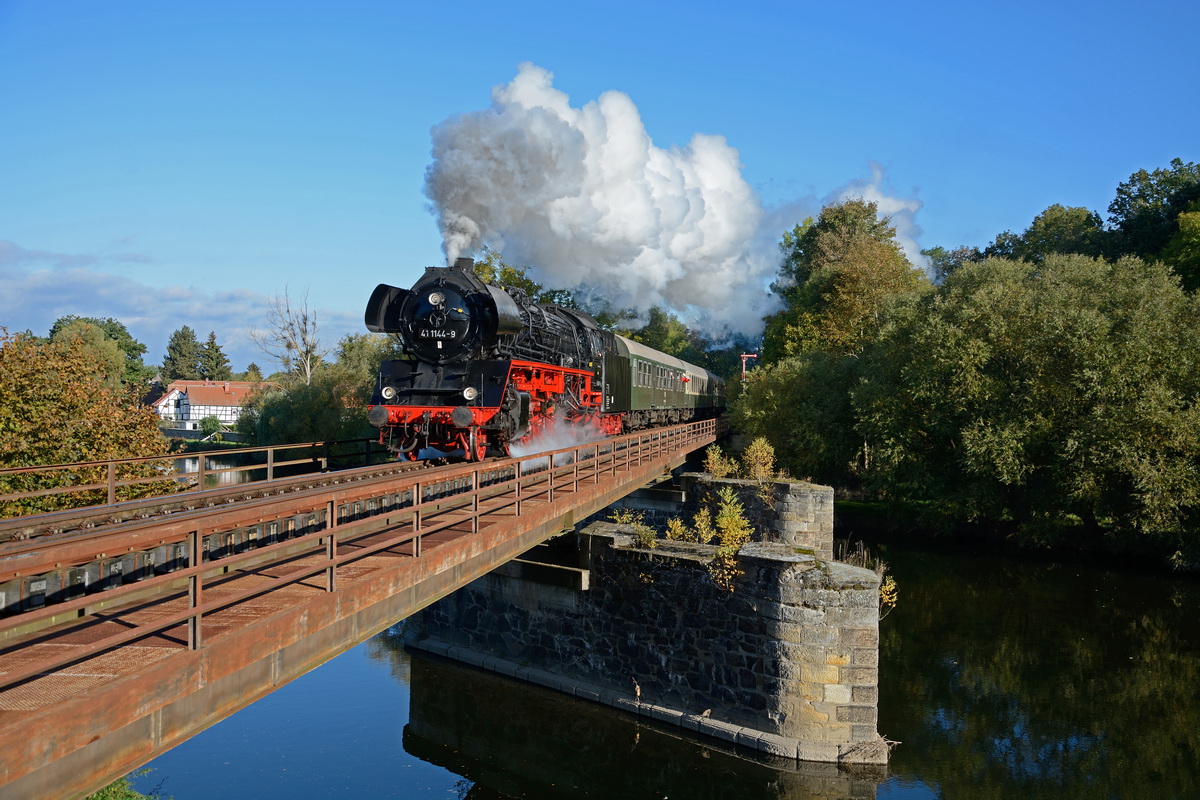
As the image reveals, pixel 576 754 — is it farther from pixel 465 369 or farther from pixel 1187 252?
pixel 1187 252

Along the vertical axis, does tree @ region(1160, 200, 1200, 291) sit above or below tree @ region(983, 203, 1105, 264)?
below

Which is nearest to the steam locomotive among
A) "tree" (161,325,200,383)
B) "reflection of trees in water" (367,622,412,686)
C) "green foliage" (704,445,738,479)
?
"reflection of trees in water" (367,622,412,686)

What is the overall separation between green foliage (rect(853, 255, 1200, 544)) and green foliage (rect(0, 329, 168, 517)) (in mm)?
21652

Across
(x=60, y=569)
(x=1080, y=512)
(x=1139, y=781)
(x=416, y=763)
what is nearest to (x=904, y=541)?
(x=1080, y=512)

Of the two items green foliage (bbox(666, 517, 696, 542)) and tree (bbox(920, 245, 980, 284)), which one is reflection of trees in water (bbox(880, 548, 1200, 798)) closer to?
green foliage (bbox(666, 517, 696, 542))

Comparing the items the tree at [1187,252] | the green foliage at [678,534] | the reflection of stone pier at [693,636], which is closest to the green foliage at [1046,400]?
the tree at [1187,252]

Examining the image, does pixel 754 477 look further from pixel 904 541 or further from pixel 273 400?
pixel 273 400

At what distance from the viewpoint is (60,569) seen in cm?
569

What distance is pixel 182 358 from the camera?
354 ft

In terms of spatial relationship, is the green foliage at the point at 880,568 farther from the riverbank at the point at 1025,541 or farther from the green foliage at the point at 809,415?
the green foliage at the point at 809,415

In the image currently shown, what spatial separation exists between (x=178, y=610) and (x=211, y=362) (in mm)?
116474

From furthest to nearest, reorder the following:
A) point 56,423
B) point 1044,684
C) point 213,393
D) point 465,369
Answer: point 213,393 < point 1044,684 < point 465,369 < point 56,423

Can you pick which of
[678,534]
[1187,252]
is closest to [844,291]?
[1187,252]

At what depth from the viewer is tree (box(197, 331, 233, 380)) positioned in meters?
110
